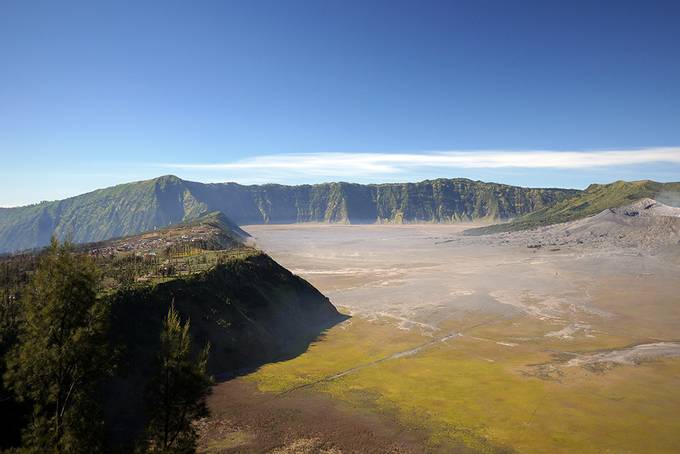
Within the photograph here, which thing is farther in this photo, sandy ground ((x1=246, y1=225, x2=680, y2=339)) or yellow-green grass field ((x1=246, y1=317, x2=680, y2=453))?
sandy ground ((x1=246, y1=225, x2=680, y2=339))

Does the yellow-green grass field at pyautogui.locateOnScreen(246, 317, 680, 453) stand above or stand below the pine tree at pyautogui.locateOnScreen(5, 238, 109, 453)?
below

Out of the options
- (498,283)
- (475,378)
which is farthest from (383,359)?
(498,283)

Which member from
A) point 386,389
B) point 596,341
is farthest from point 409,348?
point 596,341

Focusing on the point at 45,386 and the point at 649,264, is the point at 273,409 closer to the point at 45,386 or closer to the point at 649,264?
the point at 45,386

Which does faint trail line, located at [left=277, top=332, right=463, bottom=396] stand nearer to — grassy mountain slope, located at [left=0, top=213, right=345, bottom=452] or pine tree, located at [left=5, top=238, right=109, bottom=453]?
grassy mountain slope, located at [left=0, top=213, right=345, bottom=452]

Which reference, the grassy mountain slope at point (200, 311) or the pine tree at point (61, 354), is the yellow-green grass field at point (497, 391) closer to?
the grassy mountain slope at point (200, 311)

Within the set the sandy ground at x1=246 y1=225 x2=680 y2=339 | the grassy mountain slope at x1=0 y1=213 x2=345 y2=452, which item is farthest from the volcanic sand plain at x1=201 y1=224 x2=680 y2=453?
the grassy mountain slope at x1=0 y1=213 x2=345 y2=452

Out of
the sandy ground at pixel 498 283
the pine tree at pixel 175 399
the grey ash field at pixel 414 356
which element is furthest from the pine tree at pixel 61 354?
the sandy ground at pixel 498 283
